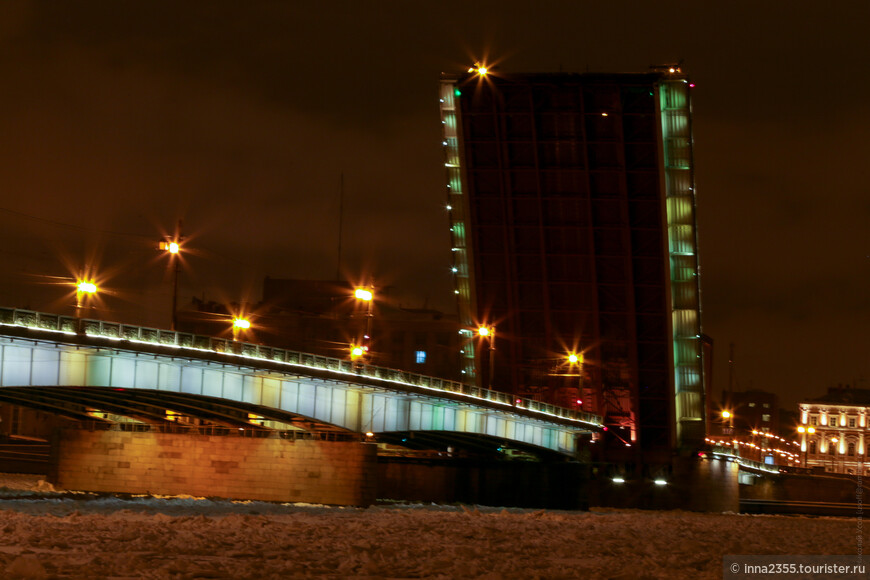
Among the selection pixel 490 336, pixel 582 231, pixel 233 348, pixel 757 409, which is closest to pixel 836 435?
pixel 757 409

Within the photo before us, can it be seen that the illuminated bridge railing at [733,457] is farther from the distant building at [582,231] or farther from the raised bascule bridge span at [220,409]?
the raised bascule bridge span at [220,409]

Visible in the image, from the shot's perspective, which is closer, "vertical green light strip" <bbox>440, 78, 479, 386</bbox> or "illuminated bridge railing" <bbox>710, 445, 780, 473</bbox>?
"vertical green light strip" <bbox>440, 78, 479, 386</bbox>

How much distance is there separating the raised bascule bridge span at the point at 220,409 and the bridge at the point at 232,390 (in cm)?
4

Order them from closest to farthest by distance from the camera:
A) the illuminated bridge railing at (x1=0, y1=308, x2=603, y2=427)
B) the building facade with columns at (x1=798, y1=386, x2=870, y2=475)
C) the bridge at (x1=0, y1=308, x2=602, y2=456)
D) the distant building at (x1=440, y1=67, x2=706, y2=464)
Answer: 1. the illuminated bridge railing at (x1=0, y1=308, x2=603, y2=427)
2. the bridge at (x1=0, y1=308, x2=602, y2=456)
3. the distant building at (x1=440, y1=67, x2=706, y2=464)
4. the building facade with columns at (x1=798, y1=386, x2=870, y2=475)

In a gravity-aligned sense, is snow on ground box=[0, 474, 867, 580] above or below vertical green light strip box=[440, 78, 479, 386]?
below

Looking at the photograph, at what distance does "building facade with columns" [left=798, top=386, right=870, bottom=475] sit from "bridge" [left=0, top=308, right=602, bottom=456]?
7916cm

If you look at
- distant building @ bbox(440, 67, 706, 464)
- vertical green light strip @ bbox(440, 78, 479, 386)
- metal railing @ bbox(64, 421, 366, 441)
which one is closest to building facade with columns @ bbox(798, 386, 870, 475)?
distant building @ bbox(440, 67, 706, 464)

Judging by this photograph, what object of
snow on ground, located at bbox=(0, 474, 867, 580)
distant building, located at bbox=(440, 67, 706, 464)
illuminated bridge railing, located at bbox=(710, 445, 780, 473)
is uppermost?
distant building, located at bbox=(440, 67, 706, 464)

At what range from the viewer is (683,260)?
172ft

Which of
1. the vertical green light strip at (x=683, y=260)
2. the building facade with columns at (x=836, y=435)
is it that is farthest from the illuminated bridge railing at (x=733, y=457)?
the building facade with columns at (x=836, y=435)

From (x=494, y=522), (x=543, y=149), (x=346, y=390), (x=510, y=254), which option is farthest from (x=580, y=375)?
(x=494, y=522)

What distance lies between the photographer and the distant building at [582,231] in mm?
48469

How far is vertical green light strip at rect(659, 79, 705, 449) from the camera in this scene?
49.4m

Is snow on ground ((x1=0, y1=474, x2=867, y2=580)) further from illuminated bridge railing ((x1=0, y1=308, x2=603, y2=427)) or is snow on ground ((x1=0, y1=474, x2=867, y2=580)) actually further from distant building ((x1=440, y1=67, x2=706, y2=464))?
distant building ((x1=440, y1=67, x2=706, y2=464))
